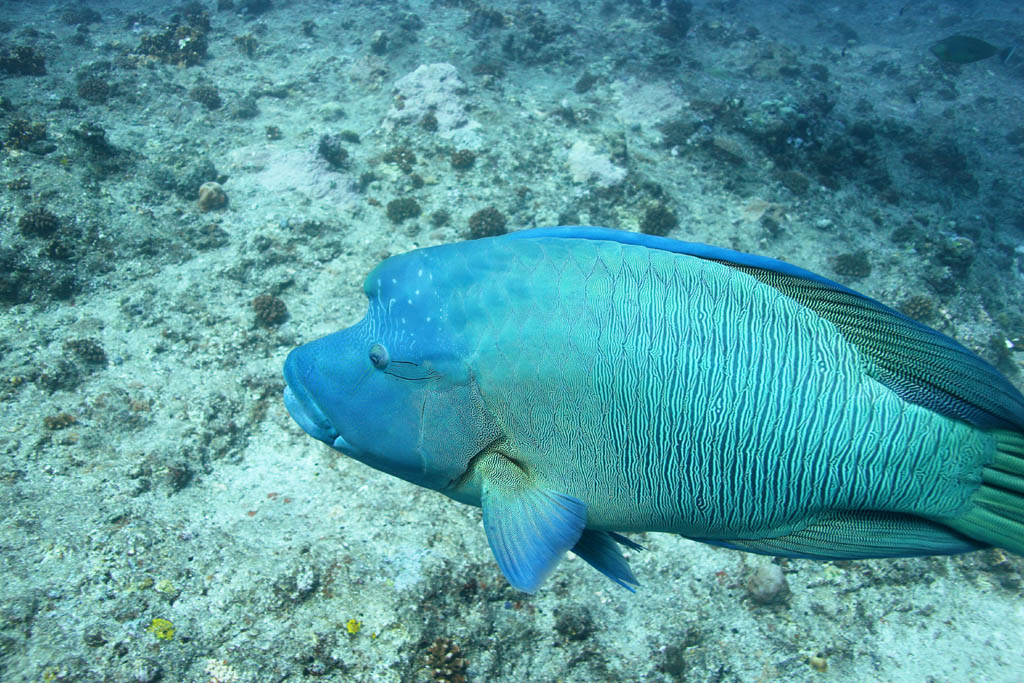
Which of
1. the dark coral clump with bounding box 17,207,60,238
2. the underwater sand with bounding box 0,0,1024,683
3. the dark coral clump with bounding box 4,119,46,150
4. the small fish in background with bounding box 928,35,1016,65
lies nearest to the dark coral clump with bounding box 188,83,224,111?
the underwater sand with bounding box 0,0,1024,683

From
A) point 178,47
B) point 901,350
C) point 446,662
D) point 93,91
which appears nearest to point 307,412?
point 901,350

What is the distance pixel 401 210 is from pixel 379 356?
5722 millimetres

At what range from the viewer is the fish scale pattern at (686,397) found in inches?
49.9

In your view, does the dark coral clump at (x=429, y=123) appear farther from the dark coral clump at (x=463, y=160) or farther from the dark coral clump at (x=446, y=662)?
the dark coral clump at (x=446, y=662)

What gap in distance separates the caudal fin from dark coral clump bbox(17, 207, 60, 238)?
784cm

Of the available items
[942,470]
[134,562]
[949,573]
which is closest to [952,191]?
[949,573]

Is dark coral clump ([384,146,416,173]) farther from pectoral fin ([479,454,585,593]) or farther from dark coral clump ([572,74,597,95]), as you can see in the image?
pectoral fin ([479,454,585,593])

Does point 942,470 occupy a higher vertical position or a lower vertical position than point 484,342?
lower

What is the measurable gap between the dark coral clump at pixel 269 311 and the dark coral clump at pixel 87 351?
1.42 m

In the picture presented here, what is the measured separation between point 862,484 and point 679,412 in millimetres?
537

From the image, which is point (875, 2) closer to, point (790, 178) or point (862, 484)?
point (790, 178)

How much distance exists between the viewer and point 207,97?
902 cm

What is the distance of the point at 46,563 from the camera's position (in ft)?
9.53

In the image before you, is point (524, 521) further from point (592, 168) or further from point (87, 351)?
point (592, 168)
